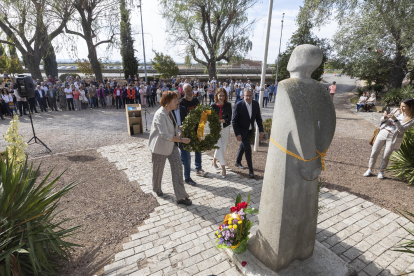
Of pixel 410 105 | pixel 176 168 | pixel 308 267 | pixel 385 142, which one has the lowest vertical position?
pixel 308 267

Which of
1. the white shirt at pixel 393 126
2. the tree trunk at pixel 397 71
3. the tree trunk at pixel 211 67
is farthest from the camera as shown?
the tree trunk at pixel 211 67

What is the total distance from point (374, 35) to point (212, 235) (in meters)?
19.2

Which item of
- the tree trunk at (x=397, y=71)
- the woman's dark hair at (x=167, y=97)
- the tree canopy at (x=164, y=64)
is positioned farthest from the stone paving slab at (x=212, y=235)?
the tree canopy at (x=164, y=64)

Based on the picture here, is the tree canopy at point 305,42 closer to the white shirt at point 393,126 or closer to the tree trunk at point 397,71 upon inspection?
the tree trunk at point 397,71

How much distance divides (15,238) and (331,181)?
6.13 m

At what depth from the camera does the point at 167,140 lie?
4.28 meters

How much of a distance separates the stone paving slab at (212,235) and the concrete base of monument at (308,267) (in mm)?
280

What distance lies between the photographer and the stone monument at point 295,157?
2316 millimetres

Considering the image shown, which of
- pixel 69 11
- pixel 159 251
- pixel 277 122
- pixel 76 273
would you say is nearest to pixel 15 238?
pixel 76 273

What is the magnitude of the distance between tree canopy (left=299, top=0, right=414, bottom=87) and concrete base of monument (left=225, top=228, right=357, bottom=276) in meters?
16.5

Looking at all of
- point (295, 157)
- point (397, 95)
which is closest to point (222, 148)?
point (295, 157)

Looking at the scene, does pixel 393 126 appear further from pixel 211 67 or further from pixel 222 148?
pixel 211 67

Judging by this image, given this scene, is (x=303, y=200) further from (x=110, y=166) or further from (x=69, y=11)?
(x=69, y=11)

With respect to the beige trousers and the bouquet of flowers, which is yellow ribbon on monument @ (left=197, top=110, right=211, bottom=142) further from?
the bouquet of flowers
